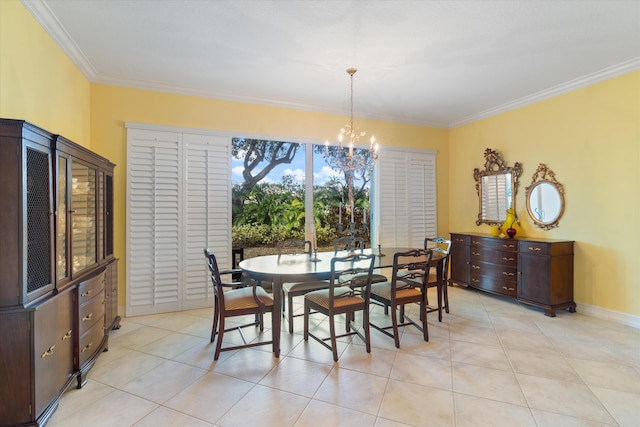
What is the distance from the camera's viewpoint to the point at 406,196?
16.9 ft

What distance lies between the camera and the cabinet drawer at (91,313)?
2.26 metres

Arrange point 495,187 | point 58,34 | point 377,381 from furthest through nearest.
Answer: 1. point 495,187
2. point 58,34
3. point 377,381

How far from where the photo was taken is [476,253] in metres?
4.48

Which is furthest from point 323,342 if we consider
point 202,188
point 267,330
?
point 202,188

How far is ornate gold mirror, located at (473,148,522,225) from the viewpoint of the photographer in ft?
14.6

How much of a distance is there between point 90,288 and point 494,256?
14.8ft

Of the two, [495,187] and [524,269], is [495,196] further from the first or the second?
[524,269]

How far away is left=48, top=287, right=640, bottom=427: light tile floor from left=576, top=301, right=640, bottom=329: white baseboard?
17cm

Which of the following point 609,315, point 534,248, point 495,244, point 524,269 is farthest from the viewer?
point 495,244

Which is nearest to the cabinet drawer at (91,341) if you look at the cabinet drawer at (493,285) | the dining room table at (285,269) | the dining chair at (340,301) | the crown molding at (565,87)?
the dining room table at (285,269)

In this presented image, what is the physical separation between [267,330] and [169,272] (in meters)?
1.47

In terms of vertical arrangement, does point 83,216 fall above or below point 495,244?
above

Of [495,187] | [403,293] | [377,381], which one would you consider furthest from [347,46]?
[495,187]

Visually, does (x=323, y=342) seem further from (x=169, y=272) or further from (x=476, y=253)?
(x=476, y=253)
